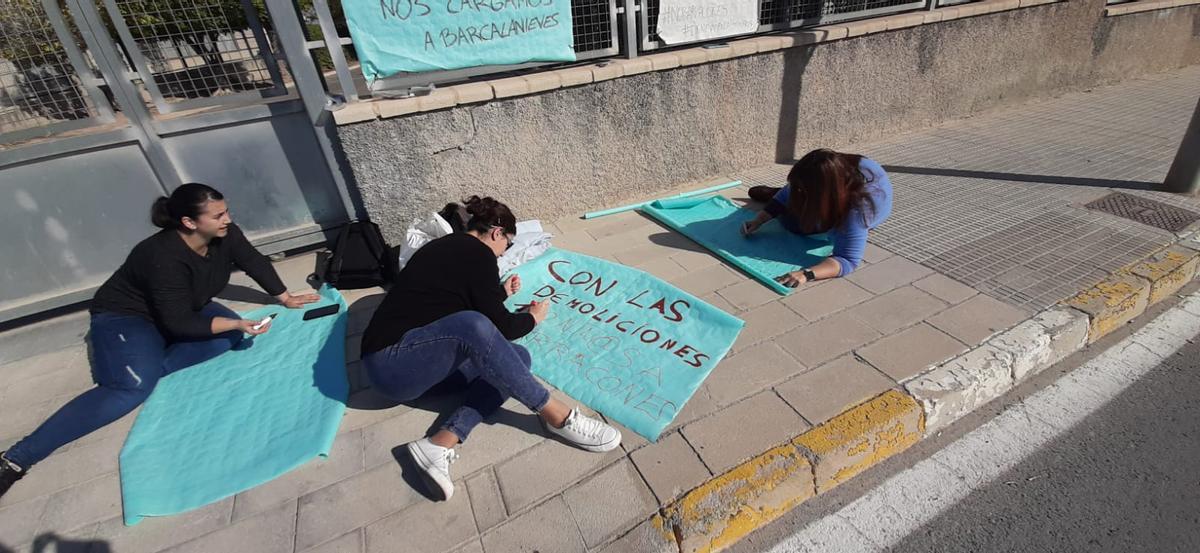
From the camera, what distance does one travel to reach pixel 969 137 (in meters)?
5.86

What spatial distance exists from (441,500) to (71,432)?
194 centimetres

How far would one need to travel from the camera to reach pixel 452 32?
3766mm

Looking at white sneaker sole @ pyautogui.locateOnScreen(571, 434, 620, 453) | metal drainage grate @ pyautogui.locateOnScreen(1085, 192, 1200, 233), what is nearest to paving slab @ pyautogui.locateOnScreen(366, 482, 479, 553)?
white sneaker sole @ pyautogui.locateOnScreen(571, 434, 620, 453)

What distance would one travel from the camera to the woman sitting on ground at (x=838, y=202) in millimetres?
3172

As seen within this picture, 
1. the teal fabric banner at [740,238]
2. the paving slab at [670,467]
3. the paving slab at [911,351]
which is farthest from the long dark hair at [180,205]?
the paving slab at [911,351]

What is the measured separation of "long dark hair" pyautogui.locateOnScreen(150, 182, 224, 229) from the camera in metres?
2.71

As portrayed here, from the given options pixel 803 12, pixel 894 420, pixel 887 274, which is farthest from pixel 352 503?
pixel 803 12

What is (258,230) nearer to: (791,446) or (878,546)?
(791,446)

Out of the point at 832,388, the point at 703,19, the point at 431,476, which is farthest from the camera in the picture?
the point at 703,19

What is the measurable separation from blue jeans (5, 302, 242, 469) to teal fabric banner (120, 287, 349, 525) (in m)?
0.09

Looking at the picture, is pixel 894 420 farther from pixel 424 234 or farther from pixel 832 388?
pixel 424 234

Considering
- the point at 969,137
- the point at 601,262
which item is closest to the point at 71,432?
the point at 601,262

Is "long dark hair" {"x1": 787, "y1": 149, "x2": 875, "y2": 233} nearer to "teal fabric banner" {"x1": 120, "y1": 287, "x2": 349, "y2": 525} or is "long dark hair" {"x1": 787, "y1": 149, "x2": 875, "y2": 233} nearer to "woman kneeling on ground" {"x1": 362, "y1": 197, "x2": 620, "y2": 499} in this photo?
"woman kneeling on ground" {"x1": 362, "y1": 197, "x2": 620, "y2": 499}

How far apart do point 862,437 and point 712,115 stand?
346 centimetres
